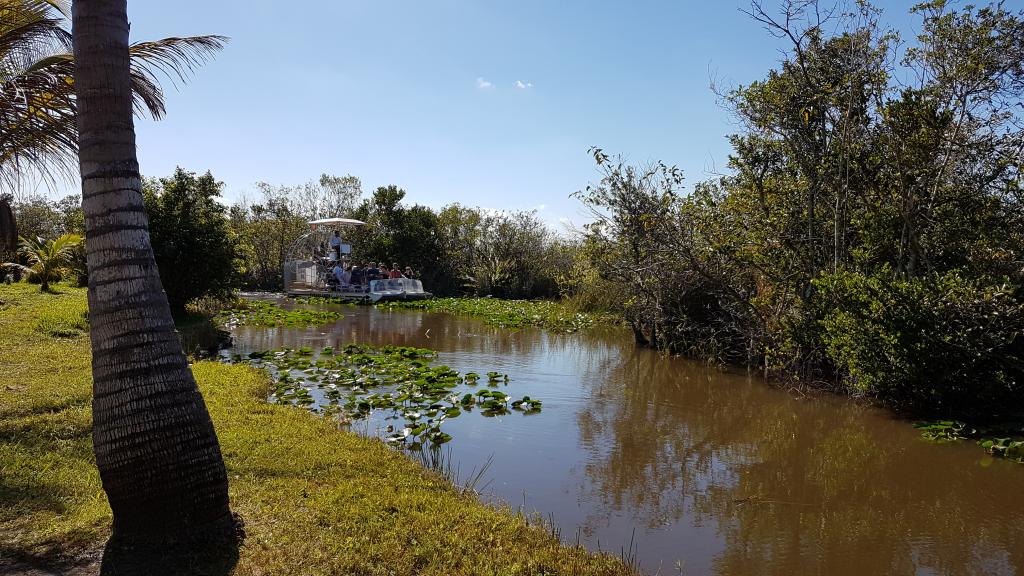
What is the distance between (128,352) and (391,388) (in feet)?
23.1

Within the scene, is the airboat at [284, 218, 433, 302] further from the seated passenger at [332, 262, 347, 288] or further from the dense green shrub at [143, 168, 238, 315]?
the dense green shrub at [143, 168, 238, 315]

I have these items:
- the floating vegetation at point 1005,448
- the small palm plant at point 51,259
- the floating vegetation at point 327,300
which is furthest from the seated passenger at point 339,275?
the floating vegetation at point 1005,448

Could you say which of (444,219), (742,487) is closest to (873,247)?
(742,487)

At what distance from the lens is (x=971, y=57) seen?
30.6 ft

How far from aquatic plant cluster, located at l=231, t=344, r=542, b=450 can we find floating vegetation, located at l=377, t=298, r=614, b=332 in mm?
7952

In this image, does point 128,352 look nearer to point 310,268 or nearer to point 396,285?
point 396,285

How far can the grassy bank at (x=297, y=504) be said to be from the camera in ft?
13.0

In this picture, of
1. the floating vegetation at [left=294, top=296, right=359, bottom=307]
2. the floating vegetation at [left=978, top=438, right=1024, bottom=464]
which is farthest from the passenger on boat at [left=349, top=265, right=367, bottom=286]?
the floating vegetation at [left=978, top=438, right=1024, bottom=464]

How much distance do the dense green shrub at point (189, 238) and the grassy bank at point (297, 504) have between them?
337 inches

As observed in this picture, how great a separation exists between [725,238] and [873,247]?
9.06ft

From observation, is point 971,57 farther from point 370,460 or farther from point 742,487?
point 370,460

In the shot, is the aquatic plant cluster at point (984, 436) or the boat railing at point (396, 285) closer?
the aquatic plant cluster at point (984, 436)

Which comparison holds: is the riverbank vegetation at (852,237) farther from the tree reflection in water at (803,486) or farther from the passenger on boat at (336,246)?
the passenger on boat at (336,246)

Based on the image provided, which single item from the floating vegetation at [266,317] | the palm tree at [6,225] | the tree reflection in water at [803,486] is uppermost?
the palm tree at [6,225]
